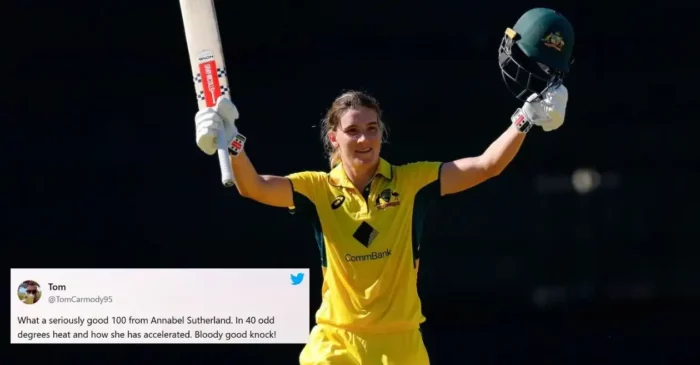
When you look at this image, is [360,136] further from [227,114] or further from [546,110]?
[546,110]

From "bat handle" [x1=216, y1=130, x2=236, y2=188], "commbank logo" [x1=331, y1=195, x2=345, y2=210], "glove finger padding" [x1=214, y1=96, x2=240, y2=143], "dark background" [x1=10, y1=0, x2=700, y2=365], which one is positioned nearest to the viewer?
"bat handle" [x1=216, y1=130, x2=236, y2=188]

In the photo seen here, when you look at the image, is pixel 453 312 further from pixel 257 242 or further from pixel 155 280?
pixel 155 280

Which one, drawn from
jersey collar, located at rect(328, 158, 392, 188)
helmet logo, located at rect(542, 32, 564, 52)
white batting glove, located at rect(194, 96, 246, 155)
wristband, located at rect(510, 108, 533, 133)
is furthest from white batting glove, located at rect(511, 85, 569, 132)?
white batting glove, located at rect(194, 96, 246, 155)

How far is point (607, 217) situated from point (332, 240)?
1.68 meters

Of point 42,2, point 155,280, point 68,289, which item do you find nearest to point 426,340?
point 155,280

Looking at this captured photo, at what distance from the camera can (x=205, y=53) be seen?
3828 mm

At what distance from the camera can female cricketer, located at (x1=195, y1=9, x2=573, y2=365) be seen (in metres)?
3.58

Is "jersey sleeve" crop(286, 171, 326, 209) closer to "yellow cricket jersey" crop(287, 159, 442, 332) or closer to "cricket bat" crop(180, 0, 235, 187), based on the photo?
"yellow cricket jersey" crop(287, 159, 442, 332)

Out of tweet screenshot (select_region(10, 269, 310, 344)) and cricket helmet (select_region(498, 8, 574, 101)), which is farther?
tweet screenshot (select_region(10, 269, 310, 344))

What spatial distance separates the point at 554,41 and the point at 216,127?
39.2 inches

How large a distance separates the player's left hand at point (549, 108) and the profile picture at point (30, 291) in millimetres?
2343

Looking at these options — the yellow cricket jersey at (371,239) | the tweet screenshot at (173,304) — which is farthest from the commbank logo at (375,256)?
the tweet screenshot at (173,304)

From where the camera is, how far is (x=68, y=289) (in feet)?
16.4

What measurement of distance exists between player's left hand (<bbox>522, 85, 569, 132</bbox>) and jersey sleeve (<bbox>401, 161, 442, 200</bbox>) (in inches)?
13.2
